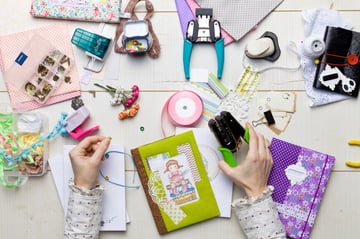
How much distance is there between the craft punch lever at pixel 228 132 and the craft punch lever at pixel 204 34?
0.13 m

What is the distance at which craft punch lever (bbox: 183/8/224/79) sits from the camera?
1.01 metres

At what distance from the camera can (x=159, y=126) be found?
3.38ft

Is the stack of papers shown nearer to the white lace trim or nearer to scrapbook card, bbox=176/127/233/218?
scrapbook card, bbox=176/127/233/218

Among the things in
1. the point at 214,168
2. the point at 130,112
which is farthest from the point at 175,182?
the point at 130,112

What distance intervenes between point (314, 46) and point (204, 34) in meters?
0.28

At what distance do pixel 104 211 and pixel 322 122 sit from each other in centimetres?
61

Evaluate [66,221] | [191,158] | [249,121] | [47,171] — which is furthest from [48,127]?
[249,121]

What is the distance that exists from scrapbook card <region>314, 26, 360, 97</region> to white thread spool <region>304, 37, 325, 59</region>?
0.07ft

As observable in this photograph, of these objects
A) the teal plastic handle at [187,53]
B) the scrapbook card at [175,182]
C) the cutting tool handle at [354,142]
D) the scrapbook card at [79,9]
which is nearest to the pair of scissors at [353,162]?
the cutting tool handle at [354,142]

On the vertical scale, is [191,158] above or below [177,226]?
above

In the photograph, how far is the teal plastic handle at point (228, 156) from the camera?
96 centimetres

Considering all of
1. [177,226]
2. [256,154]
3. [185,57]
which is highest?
[185,57]

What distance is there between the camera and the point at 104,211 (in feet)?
3.35

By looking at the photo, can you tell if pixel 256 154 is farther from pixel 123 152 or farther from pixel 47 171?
pixel 47 171
